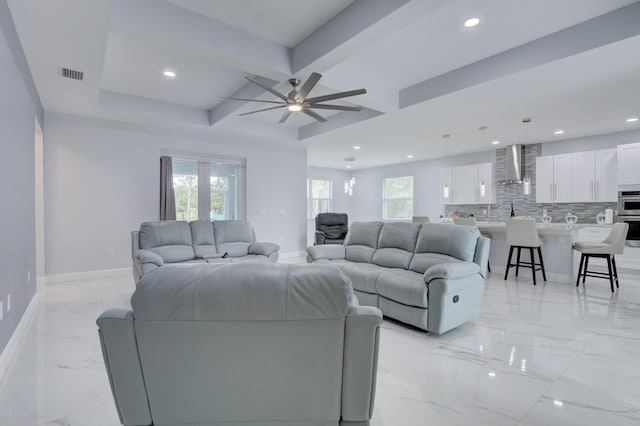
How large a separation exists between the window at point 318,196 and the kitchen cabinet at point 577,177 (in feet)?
20.5

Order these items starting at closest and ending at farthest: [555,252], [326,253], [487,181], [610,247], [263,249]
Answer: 1. [326,253]
2. [610,247]
3. [263,249]
4. [555,252]
5. [487,181]

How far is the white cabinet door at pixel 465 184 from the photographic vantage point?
26.6ft

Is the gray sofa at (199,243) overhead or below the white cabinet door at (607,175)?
below

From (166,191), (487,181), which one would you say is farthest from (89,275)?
(487,181)

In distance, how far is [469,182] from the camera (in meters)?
8.20

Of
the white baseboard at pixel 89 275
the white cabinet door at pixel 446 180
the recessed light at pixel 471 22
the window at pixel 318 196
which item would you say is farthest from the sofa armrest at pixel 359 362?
the window at pixel 318 196

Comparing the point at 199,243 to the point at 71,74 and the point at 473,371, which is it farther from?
the point at 473,371

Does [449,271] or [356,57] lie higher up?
[356,57]

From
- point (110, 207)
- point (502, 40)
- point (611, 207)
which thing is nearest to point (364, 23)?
point (502, 40)

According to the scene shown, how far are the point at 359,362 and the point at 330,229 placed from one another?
6.08m

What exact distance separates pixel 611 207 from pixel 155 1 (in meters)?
8.24

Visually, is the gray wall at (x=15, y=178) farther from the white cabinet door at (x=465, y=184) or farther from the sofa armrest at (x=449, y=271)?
the white cabinet door at (x=465, y=184)

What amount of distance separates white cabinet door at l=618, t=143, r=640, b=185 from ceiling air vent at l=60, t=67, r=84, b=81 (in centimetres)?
856

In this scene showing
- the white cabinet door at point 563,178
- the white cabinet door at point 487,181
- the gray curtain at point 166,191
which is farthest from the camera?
the white cabinet door at point 487,181
